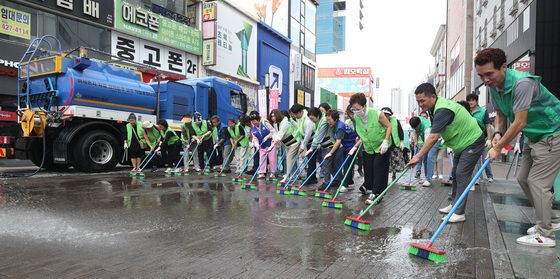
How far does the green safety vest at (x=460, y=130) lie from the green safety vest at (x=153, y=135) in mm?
7602

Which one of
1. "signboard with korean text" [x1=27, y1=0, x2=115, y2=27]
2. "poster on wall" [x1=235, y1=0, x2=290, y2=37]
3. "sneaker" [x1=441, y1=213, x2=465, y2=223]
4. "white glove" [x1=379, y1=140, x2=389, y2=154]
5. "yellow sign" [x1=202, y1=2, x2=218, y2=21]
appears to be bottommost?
"sneaker" [x1=441, y1=213, x2=465, y2=223]

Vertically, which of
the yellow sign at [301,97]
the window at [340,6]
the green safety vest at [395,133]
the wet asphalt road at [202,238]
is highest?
the window at [340,6]

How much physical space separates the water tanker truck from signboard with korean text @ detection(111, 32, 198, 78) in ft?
18.5

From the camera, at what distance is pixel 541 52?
44.9 feet

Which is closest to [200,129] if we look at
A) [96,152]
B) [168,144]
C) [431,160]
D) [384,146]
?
[168,144]

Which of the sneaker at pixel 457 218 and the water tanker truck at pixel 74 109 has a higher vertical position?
the water tanker truck at pixel 74 109

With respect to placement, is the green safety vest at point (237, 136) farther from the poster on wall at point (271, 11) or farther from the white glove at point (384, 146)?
the poster on wall at point (271, 11)

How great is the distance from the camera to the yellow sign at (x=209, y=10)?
19312 millimetres

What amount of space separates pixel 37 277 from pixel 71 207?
2.59 meters

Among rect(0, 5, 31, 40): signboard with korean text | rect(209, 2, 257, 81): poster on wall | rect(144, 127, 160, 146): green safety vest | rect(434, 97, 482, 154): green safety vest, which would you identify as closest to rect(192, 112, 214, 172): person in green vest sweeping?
rect(144, 127, 160, 146): green safety vest

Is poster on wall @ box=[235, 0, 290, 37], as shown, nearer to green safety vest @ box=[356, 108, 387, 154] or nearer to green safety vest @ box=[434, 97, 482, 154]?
green safety vest @ box=[356, 108, 387, 154]

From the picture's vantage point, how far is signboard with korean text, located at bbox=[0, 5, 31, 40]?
11914 millimetres

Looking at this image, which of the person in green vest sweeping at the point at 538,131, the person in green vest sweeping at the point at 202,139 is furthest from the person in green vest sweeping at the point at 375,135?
the person in green vest sweeping at the point at 202,139

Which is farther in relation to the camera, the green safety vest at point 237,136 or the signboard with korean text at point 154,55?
the signboard with korean text at point 154,55
